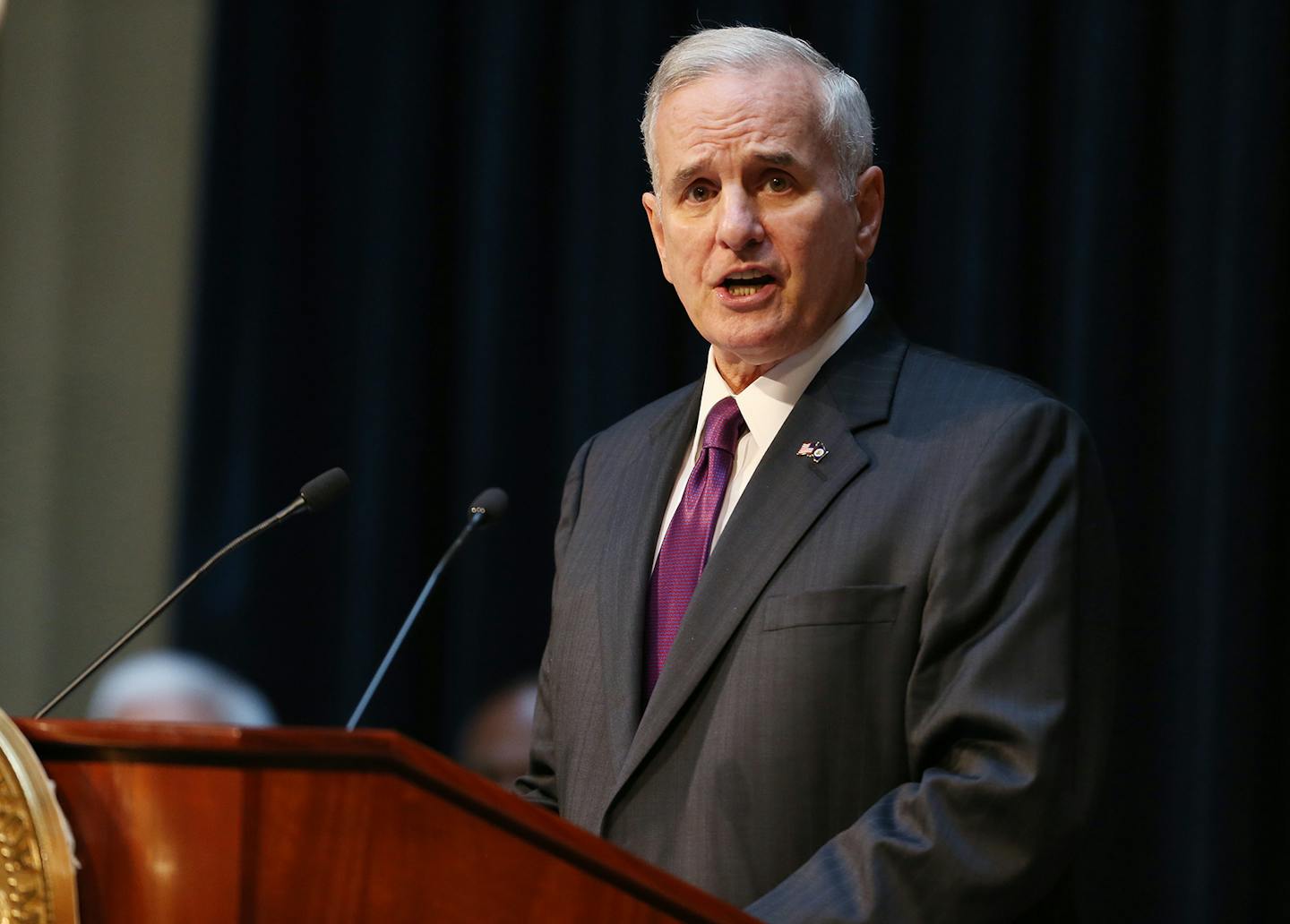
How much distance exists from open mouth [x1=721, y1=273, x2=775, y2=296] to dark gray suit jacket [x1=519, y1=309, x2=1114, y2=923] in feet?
0.54

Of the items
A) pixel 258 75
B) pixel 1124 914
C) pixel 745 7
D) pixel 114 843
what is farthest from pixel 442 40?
pixel 114 843

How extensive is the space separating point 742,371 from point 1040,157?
1475 millimetres

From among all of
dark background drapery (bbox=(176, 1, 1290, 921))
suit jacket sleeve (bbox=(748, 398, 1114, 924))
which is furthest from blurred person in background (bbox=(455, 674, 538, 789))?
suit jacket sleeve (bbox=(748, 398, 1114, 924))

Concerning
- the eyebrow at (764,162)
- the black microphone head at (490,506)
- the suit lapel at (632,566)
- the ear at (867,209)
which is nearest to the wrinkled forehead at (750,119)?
the eyebrow at (764,162)

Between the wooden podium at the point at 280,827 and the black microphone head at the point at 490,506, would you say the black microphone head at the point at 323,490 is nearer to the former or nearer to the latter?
the black microphone head at the point at 490,506

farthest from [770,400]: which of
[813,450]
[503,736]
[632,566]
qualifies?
[503,736]

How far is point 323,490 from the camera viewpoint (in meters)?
1.90

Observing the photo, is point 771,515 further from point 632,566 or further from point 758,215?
point 758,215

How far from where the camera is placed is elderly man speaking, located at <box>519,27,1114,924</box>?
5.10 ft

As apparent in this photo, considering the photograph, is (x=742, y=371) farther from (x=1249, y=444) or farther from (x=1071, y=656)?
(x=1249, y=444)

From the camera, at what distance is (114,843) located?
1.07 meters

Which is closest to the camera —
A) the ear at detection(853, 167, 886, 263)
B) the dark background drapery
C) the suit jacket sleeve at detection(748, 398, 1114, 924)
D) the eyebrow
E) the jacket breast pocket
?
the suit jacket sleeve at detection(748, 398, 1114, 924)

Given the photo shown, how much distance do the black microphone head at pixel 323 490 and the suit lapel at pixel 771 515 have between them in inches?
14.8

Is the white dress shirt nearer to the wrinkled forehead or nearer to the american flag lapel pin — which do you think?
the american flag lapel pin
